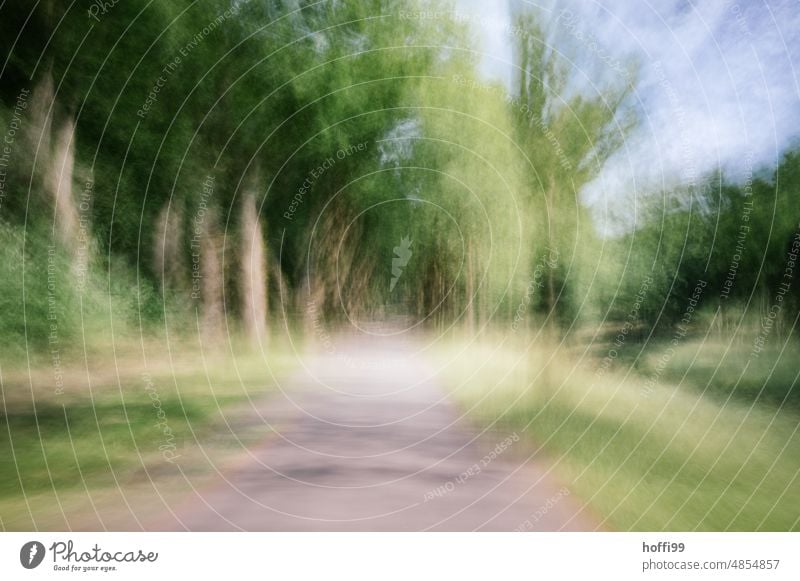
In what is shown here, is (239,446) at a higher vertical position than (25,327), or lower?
lower

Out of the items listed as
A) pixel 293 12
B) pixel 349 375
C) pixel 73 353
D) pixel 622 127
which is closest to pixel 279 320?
pixel 349 375

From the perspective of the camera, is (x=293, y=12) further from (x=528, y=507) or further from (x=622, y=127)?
(x=528, y=507)

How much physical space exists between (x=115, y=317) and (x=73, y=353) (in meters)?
1.12

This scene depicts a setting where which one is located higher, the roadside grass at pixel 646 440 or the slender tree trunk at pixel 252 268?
the slender tree trunk at pixel 252 268

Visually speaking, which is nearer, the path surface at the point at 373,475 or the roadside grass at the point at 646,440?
the path surface at the point at 373,475

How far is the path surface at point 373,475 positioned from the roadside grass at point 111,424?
2.47ft

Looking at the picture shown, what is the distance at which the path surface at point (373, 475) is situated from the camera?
6930mm

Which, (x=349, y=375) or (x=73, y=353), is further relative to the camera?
(x=349, y=375)

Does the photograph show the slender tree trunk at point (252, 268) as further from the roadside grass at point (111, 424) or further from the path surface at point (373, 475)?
the path surface at point (373, 475)

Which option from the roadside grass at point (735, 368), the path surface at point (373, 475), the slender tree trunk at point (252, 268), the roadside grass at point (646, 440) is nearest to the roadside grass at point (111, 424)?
the path surface at point (373, 475)

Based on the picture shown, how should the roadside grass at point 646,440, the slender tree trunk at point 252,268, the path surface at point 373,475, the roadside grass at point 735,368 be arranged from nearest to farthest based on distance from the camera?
the path surface at point 373,475, the roadside grass at point 646,440, the roadside grass at point 735,368, the slender tree trunk at point 252,268

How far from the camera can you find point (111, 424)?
8.91m

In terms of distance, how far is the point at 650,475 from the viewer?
304 inches

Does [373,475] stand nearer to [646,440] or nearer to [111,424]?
[646,440]
